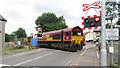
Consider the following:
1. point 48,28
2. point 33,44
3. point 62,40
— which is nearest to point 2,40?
point 62,40

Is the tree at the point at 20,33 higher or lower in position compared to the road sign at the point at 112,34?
higher

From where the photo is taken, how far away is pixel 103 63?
18.2 feet

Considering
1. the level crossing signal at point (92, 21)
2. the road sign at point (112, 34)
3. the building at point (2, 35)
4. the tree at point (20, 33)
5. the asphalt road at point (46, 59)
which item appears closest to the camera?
the level crossing signal at point (92, 21)

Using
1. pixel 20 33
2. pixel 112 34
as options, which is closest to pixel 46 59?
pixel 112 34

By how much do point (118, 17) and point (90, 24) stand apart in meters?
27.1

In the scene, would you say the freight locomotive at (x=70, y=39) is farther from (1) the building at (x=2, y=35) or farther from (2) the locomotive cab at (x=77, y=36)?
(1) the building at (x=2, y=35)

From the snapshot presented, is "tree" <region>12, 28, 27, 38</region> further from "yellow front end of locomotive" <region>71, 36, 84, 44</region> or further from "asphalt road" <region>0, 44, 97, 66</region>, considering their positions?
"asphalt road" <region>0, 44, 97, 66</region>

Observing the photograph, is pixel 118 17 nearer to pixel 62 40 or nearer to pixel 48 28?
pixel 62 40

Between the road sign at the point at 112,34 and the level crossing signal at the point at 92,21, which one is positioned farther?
the road sign at the point at 112,34

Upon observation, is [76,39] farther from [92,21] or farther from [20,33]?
[20,33]

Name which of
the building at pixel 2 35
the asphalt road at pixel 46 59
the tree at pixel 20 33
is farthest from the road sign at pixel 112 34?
the tree at pixel 20 33

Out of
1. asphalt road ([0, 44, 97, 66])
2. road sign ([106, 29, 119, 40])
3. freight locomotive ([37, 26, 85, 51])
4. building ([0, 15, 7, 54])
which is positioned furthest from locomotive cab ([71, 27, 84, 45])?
road sign ([106, 29, 119, 40])

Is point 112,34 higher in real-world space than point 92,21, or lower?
lower

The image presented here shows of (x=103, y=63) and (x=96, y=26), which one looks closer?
(x=103, y=63)
